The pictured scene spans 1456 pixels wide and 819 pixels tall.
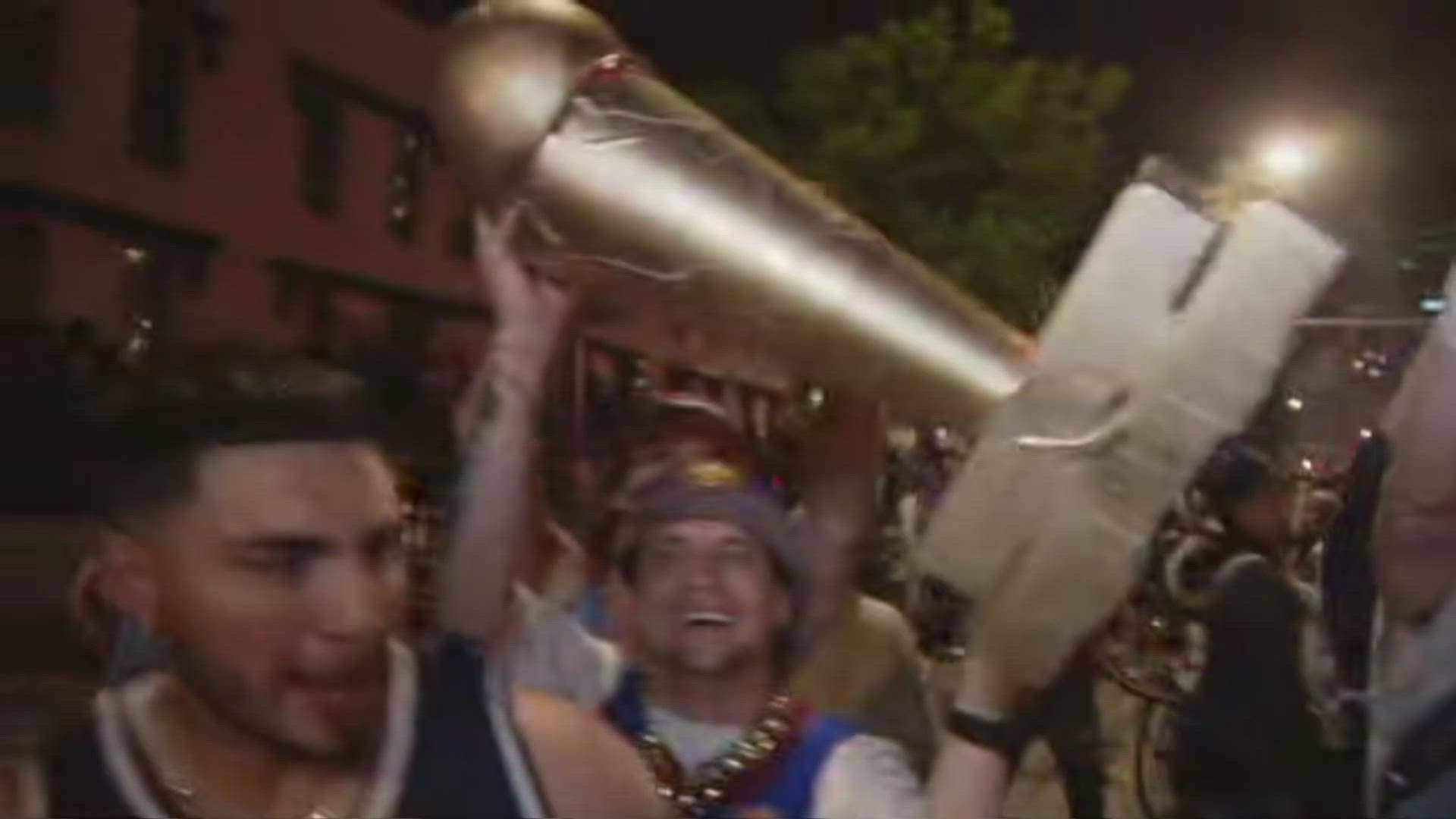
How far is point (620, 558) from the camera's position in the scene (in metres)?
1.78

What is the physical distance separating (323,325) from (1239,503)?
0.78 metres

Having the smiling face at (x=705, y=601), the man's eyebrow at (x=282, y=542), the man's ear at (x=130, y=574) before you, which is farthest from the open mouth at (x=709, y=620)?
the man's ear at (x=130, y=574)

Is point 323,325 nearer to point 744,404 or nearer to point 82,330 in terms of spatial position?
point 82,330

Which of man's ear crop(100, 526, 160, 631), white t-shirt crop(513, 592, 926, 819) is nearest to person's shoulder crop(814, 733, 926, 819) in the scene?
white t-shirt crop(513, 592, 926, 819)

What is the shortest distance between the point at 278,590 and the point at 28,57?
410 mm

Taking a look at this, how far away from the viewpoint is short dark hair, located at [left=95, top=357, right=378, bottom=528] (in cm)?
158

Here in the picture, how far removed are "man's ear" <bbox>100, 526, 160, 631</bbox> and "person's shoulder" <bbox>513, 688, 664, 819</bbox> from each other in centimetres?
30

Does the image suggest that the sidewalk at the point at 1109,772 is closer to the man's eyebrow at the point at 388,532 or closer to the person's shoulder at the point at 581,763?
the person's shoulder at the point at 581,763

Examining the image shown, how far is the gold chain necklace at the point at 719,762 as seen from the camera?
71.1 inches

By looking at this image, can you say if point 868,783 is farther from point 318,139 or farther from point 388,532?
point 318,139

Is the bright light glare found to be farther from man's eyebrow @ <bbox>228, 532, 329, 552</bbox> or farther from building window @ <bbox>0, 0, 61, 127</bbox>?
building window @ <bbox>0, 0, 61, 127</bbox>

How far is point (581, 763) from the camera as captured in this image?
5.83 feet

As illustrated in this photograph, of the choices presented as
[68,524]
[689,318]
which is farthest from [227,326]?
[689,318]

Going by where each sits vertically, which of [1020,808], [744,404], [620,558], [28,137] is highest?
[28,137]
